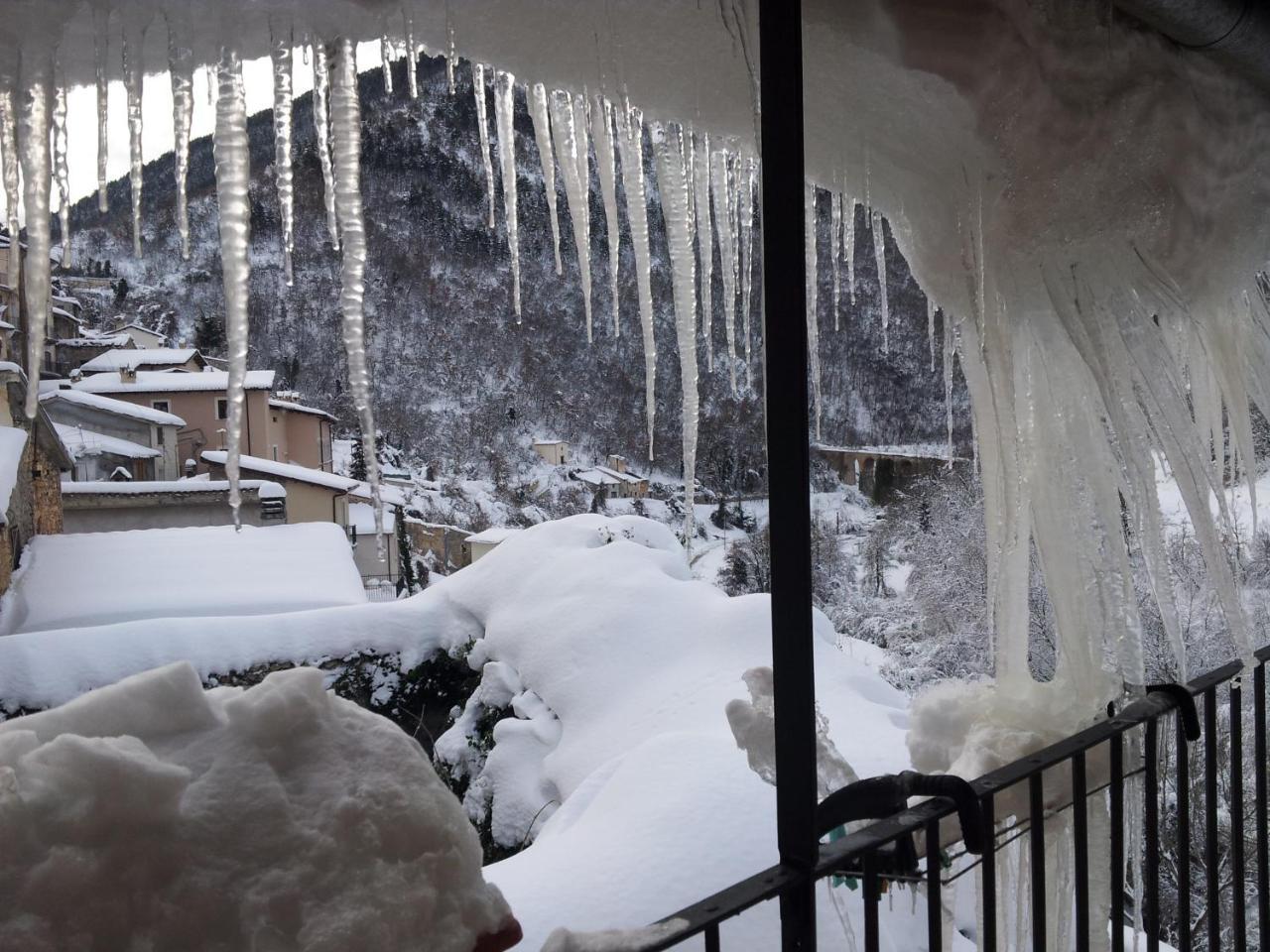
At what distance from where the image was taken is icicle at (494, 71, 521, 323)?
1170mm

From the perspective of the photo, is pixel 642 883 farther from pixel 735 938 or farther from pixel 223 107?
pixel 223 107

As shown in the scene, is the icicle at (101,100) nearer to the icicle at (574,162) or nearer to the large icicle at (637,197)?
the icicle at (574,162)

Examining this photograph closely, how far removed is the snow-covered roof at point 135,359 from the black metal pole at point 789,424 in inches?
825

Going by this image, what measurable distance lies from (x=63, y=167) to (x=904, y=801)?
3.72 ft

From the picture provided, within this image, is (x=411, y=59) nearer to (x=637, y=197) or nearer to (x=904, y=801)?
(x=637, y=197)

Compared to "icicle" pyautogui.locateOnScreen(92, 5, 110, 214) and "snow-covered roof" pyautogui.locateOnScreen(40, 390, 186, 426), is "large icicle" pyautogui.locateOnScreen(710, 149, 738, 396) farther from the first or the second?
"snow-covered roof" pyautogui.locateOnScreen(40, 390, 186, 426)

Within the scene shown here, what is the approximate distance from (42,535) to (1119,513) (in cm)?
1358

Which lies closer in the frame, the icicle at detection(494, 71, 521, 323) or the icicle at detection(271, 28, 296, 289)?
the icicle at detection(271, 28, 296, 289)

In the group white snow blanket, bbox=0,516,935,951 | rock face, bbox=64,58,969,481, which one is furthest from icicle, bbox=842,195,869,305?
rock face, bbox=64,58,969,481

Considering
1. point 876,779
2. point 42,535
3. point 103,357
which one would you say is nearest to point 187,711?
point 876,779

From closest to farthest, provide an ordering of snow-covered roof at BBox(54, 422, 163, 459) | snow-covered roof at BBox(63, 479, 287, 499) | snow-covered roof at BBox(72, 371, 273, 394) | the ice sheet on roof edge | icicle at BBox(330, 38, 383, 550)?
icicle at BBox(330, 38, 383, 550)
the ice sheet on roof edge
snow-covered roof at BBox(63, 479, 287, 499)
snow-covered roof at BBox(54, 422, 163, 459)
snow-covered roof at BBox(72, 371, 273, 394)

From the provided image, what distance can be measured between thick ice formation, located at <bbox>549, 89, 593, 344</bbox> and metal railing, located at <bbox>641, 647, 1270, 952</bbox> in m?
0.84

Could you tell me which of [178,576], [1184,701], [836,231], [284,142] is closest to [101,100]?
[284,142]

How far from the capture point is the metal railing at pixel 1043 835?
2.85 feet
